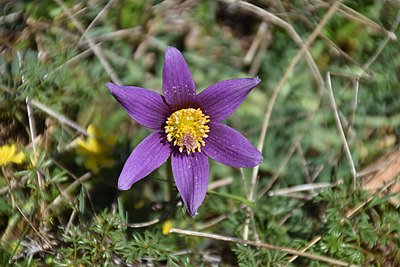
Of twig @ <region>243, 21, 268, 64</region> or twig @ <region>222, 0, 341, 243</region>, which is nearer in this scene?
twig @ <region>222, 0, 341, 243</region>

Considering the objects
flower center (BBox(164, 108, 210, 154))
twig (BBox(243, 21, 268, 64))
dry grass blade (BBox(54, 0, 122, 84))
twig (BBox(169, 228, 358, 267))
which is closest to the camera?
flower center (BBox(164, 108, 210, 154))

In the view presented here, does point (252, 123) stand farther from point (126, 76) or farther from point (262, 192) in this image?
point (126, 76)

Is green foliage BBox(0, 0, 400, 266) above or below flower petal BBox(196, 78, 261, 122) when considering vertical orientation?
below

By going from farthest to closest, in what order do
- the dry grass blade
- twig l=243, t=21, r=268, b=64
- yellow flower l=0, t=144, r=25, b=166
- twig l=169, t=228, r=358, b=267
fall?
twig l=243, t=21, r=268, b=64, the dry grass blade, yellow flower l=0, t=144, r=25, b=166, twig l=169, t=228, r=358, b=267

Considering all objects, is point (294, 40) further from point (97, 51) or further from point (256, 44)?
point (97, 51)

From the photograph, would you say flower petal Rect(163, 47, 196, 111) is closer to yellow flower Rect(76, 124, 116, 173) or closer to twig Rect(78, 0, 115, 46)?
yellow flower Rect(76, 124, 116, 173)

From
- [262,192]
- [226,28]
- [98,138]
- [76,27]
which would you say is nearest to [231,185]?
[262,192]

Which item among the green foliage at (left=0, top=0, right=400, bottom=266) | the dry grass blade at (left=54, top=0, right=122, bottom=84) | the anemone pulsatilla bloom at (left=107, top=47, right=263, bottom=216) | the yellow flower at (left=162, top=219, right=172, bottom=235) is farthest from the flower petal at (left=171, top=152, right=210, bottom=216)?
the dry grass blade at (left=54, top=0, right=122, bottom=84)
